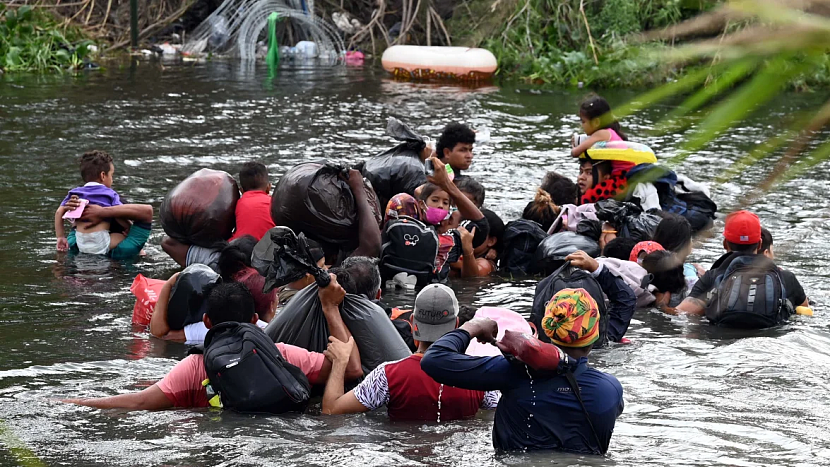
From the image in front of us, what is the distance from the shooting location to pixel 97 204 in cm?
838

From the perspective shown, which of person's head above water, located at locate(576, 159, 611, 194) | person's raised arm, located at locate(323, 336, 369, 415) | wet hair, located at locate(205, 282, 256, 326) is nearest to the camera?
person's raised arm, located at locate(323, 336, 369, 415)

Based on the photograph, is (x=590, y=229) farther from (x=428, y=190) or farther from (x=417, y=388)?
(x=417, y=388)

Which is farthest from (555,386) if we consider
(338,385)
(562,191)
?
(562,191)

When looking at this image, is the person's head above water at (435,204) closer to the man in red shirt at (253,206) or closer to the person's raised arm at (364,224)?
the person's raised arm at (364,224)

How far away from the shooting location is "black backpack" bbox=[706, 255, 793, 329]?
672 cm

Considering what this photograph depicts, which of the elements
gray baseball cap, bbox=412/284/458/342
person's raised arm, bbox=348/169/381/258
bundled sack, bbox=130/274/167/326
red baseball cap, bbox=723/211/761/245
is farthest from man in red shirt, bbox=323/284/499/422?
red baseball cap, bbox=723/211/761/245

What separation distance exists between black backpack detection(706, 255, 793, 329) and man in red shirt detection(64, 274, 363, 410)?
9.26ft

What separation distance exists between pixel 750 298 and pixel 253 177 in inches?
144

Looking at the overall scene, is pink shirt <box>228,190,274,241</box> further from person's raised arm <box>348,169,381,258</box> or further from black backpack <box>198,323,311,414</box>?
black backpack <box>198,323,311,414</box>

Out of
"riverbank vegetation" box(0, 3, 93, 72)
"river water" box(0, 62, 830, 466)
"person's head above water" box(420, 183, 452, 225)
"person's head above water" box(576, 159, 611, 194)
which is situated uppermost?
"riverbank vegetation" box(0, 3, 93, 72)

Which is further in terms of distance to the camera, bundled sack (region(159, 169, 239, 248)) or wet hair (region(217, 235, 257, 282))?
bundled sack (region(159, 169, 239, 248))

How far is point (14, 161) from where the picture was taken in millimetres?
11867

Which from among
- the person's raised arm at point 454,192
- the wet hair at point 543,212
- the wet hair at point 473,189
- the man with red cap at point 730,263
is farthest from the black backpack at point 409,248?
the man with red cap at point 730,263

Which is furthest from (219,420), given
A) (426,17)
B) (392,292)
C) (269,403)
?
(426,17)
